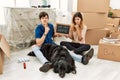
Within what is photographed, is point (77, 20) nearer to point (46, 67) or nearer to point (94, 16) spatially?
point (94, 16)

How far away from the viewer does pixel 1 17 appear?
256 centimetres

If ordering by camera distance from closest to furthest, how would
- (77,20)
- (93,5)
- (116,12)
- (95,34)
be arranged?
(77,20) < (93,5) < (95,34) < (116,12)

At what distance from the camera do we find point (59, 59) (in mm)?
1774

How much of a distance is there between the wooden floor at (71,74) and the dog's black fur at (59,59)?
0.06 metres

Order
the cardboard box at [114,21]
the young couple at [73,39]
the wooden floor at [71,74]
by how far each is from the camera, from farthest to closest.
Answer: the cardboard box at [114,21]
the young couple at [73,39]
the wooden floor at [71,74]

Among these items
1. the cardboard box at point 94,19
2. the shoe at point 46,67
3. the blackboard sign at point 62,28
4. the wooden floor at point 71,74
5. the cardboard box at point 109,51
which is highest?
the cardboard box at point 94,19

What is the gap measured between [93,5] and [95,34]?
53 cm

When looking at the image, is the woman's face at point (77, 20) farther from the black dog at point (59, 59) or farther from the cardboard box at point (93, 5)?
the black dog at point (59, 59)

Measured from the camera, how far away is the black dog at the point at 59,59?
5.49ft

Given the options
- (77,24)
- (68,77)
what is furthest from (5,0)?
(68,77)

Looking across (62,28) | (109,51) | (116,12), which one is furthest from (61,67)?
(116,12)

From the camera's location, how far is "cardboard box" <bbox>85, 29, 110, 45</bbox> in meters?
2.79

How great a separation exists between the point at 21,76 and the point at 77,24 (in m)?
1.17

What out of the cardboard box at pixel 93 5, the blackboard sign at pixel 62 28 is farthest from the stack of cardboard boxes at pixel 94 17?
the blackboard sign at pixel 62 28
